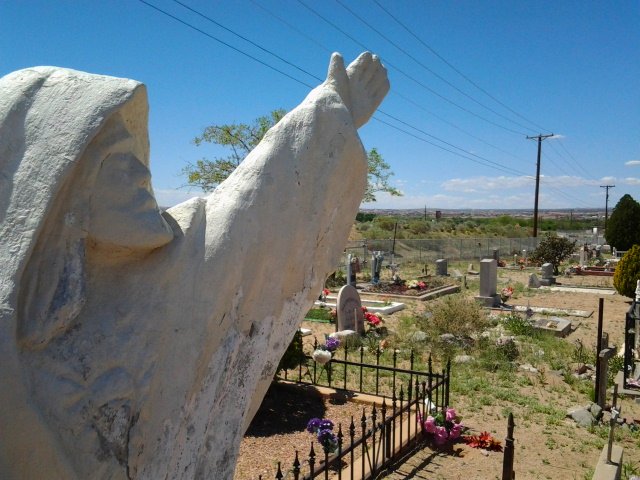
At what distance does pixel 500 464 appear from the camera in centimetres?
540

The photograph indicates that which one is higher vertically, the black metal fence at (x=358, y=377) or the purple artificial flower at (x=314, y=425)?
the purple artificial flower at (x=314, y=425)

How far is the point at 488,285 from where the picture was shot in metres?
15.5

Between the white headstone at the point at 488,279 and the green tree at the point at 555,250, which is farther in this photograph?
the green tree at the point at 555,250

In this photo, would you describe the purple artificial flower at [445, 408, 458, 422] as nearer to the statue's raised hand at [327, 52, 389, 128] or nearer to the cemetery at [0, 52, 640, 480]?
the cemetery at [0, 52, 640, 480]

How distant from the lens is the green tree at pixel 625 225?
2858 cm

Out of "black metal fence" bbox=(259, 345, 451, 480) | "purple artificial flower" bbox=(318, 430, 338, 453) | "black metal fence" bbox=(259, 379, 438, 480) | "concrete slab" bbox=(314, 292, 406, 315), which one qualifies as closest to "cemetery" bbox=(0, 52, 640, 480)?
"black metal fence" bbox=(259, 345, 451, 480)

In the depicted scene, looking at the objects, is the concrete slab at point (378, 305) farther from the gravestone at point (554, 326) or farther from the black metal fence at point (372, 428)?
the black metal fence at point (372, 428)

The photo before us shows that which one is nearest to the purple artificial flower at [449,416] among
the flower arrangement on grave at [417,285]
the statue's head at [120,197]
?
the statue's head at [120,197]

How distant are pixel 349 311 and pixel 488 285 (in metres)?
6.45

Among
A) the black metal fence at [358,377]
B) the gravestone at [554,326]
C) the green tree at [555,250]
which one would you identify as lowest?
the black metal fence at [358,377]

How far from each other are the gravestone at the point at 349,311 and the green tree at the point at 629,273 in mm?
9254

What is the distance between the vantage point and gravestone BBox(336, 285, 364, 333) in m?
10.6

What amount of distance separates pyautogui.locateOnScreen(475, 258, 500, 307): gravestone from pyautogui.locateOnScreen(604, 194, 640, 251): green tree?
17.1 metres

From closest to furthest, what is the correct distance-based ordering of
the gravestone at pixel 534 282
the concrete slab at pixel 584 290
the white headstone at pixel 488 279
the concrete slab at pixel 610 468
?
the concrete slab at pixel 610 468 → the white headstone at pixel 488 279 → the concrete slab at pixel 584 290 → the gravestone at pixel 534 282
